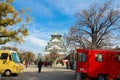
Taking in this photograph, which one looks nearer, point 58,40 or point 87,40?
point 87,40

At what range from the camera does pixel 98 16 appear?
2261 inches

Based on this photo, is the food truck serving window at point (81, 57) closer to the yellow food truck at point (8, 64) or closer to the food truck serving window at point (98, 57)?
the food truck serving window at point (98, 57)

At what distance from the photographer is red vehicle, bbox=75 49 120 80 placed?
1107 inches

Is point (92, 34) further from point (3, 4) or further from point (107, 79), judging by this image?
point (3, 4)

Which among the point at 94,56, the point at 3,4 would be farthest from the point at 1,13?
the point at 94,56

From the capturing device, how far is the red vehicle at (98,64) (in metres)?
28.1

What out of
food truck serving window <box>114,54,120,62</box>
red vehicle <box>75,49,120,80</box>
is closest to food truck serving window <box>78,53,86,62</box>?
red vehicle <box>75,49,120,80</box>

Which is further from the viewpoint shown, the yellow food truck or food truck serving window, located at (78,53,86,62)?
the yellow food truck

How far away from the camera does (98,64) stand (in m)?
28.7

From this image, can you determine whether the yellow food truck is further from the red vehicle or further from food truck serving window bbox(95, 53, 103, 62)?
food truck serving window bbox(95, 53, 103, 62)

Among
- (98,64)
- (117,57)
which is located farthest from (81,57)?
(117,57)

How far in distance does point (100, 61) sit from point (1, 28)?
29.5ft

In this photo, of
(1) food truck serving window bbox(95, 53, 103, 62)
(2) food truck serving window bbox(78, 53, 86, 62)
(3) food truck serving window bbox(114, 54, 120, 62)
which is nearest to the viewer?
(3) food truck serving window bbox(114, 54, 120, 62)

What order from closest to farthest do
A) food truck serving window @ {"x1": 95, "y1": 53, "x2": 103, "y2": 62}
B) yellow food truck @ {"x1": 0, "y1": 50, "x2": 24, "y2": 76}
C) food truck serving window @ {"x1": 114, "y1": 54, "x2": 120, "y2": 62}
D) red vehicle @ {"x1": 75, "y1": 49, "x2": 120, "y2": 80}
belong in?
1. food truck serving window @ {"x1": 114, "y1": 54, "x2": 120, "y2": 62}
2. red vehicle @ {"x1": 75, "y1": 49, "x2": 120, "y2": 80}
3. food truck serving window @ {"x1": 95, "y1": 53, "x2": 103, "y2": 62}
4. yellow food truck @ {"x1": 0, "y1": 50, "x2": 24, "y2": 76}
